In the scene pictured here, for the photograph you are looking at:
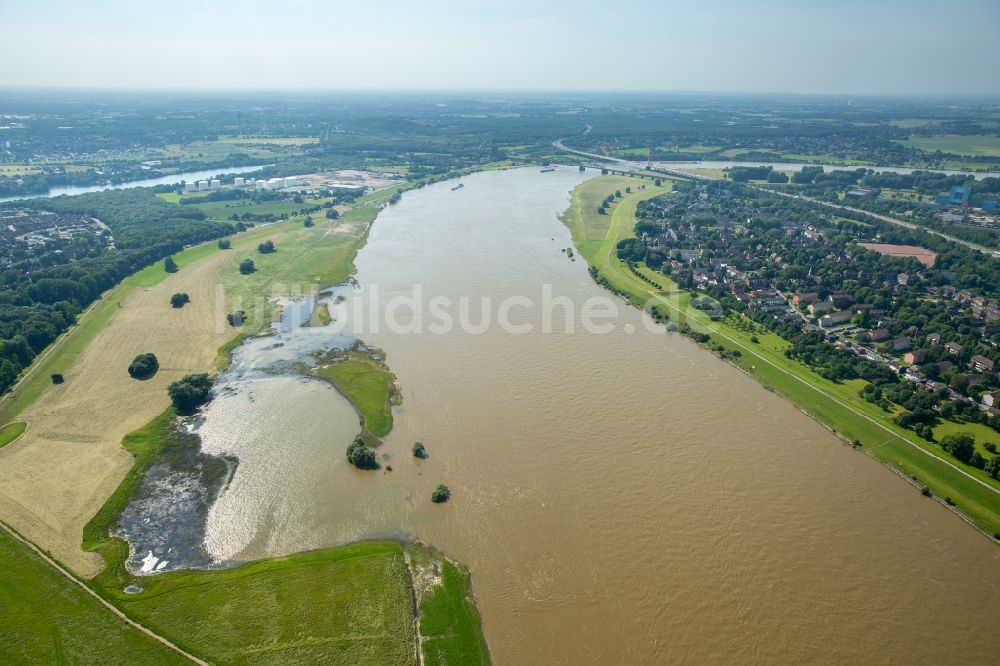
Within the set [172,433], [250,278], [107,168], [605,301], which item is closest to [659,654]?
[172,433]

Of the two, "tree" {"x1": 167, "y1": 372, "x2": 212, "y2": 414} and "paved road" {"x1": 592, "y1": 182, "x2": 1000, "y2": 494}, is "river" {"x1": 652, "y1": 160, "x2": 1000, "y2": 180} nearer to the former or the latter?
"paved road" {"x1": 592, "y1": 182, "x2": 1000, "y2": 494}

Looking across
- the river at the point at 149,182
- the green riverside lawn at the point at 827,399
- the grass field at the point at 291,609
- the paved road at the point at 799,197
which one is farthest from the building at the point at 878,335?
the river at the point at 149,182

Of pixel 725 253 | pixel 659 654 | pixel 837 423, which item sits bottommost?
pixel 659 654

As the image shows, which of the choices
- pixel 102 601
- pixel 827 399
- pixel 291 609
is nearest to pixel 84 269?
pixel 102 601

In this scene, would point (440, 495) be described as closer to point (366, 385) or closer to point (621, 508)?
point (621, 508)

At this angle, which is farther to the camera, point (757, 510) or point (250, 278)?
point (250, 278)

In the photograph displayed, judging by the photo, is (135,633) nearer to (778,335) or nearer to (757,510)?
(757,510)

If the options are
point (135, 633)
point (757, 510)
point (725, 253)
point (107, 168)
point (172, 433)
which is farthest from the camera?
point (107, 168)
